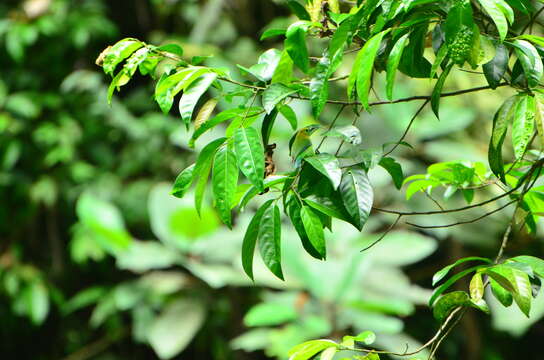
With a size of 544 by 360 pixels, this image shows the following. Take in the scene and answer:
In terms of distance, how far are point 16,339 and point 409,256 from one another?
1903 millimetres

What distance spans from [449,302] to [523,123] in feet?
0.68

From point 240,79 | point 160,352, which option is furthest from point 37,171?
point 160,352

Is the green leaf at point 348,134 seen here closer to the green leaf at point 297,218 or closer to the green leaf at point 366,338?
the green leaf at point 297,218

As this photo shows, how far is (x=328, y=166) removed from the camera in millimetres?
669

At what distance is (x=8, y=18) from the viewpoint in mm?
3086

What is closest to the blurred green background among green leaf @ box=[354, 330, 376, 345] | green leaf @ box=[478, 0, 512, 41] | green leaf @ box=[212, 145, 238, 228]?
green leaf @ box=[354, 330, 376, 345]

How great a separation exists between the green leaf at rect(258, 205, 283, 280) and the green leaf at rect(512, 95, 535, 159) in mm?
252

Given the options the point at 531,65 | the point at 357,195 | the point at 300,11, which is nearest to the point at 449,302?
the point at 357,195

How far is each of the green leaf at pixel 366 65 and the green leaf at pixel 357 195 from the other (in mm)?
91

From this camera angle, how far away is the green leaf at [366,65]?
0.64m

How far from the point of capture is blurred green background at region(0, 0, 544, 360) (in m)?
2.31

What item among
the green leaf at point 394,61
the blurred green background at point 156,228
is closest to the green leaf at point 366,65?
the green leaf at point 394,61

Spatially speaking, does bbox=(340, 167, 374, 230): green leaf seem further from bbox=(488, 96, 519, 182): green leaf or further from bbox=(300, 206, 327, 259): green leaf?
bbox=(488, 96, 519, 182): green leaf

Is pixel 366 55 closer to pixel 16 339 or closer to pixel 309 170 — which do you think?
pixel 309 170
